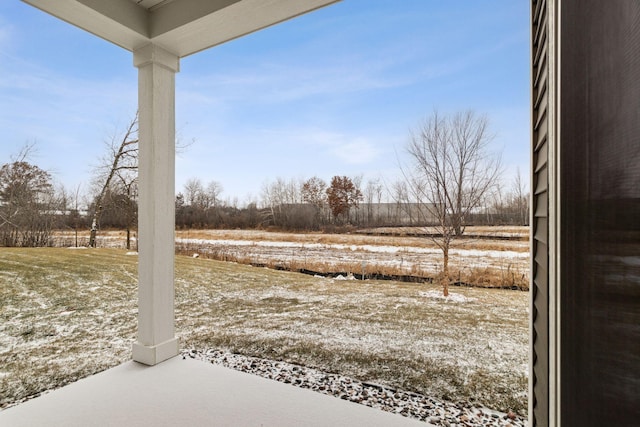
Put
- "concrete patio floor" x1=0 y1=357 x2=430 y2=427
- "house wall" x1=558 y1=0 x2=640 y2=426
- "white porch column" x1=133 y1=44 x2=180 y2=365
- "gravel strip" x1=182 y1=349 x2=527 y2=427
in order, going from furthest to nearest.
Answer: "white porch column" x1=133 y1=44 x2=180 y2=365
"gravel strip" x1=182 y1=349 x2=527 y2=427
"concrete patio floor" x1=0 y1=357 x2=430 y2=427
"house wall" x1=558 y1=0 x2=640 y2=426

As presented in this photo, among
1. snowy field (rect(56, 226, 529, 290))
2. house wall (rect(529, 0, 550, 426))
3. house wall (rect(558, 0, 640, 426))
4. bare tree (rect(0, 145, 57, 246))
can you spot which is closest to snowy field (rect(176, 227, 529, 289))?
snowy field (rect(56, 226, 529, 290))

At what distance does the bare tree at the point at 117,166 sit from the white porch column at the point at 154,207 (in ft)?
4.29

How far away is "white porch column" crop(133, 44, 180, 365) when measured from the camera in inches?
88.0

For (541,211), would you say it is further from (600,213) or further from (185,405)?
(185,405)

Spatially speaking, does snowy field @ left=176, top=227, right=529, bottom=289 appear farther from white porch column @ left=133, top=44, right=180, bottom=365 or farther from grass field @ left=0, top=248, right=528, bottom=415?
white porch column @ left=133, top=44, right=180, bottom=365

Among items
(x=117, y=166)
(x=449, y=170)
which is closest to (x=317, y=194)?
(x=449, y=170)

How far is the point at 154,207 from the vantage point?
225 centimetres

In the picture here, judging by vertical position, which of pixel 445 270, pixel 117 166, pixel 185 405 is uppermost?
pixel 117 166

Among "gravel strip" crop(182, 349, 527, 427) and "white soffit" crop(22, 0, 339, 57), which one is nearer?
"white soffit" crop(22, 0, 339, 57)

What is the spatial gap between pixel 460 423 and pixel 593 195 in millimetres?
1889

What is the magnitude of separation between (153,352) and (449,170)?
8.96ft

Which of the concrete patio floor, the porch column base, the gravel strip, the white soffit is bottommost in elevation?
the gravel strip

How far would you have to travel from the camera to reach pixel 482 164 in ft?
9.32

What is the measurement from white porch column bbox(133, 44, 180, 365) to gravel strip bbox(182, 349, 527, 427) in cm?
35
